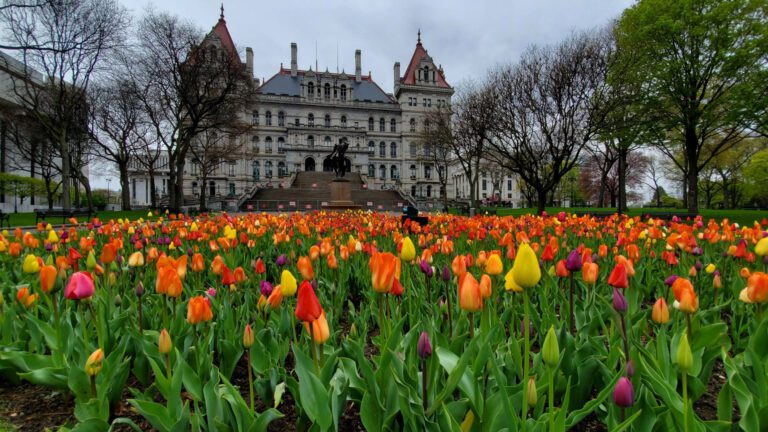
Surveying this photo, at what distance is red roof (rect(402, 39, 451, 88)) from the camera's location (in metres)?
68.7

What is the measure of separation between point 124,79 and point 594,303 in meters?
27.9

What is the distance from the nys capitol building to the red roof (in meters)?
0.17

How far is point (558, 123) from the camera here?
62.9 ft

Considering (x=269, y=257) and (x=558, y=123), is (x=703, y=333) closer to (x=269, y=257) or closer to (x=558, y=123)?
(x=269, y=257)

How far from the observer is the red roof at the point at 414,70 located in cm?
6869

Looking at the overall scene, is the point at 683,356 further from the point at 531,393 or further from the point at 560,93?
the point at 560,93

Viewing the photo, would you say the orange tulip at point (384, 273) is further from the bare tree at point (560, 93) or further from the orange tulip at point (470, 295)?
the bare tree at point (560, 93)

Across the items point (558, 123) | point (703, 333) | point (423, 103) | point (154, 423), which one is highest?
point (423, 103)

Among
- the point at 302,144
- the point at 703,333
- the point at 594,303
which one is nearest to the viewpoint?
the point at 703,333

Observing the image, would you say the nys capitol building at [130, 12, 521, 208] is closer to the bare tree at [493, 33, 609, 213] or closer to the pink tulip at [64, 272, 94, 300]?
the bare tree at [493, 33, 609, 213]

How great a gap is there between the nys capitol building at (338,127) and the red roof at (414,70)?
169 mm

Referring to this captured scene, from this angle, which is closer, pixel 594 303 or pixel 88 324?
pixel 88 324

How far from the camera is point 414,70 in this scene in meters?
68.2

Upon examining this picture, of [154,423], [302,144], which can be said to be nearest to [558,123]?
[154,423]
